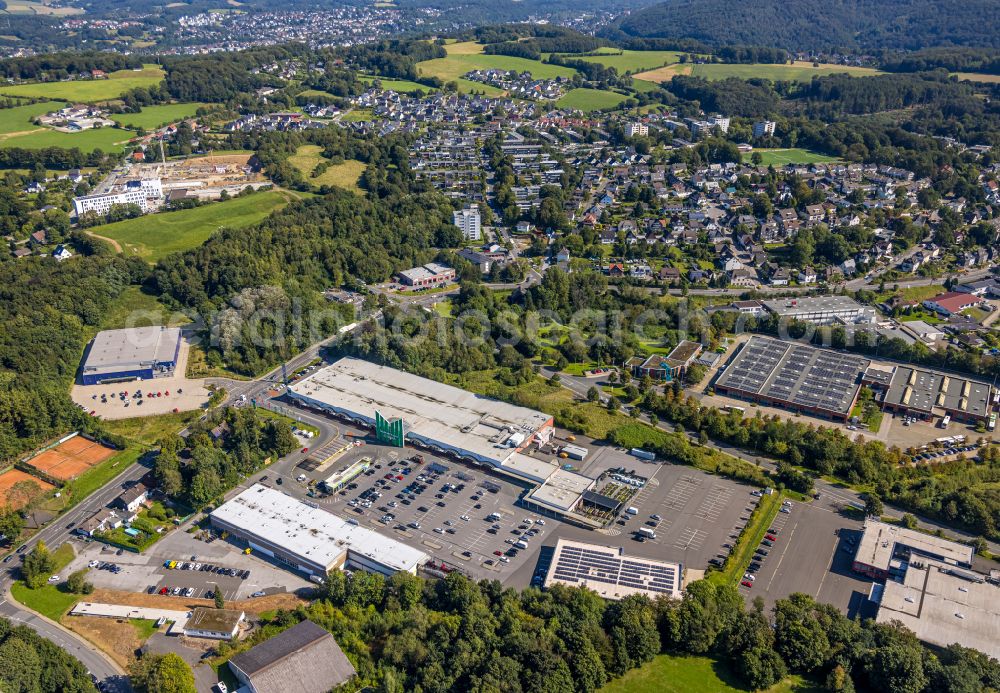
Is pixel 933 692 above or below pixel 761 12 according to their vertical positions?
below

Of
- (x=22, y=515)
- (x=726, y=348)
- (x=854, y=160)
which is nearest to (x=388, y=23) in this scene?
(x=854, y=160)

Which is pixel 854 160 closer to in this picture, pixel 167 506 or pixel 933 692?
pixel 933 692

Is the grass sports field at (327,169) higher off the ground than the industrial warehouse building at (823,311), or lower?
higher

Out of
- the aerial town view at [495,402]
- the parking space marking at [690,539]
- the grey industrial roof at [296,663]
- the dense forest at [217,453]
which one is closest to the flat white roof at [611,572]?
the aerial town view at [495,402]

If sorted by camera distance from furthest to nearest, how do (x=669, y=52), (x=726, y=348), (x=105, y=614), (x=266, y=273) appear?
(x=669, y=52) < (x=266, y=273) < (x=726, y=348) < (x=105, y=614)

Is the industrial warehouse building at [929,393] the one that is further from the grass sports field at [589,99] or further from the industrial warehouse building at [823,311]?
the grass sports field at [589,99]
